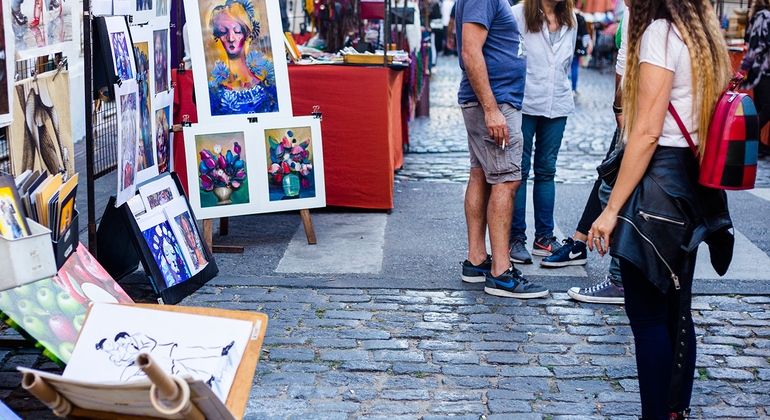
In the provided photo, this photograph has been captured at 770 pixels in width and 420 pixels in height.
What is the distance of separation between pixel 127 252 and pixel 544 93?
2644mm

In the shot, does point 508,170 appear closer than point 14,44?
No

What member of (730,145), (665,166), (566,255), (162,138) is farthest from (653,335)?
(162,138)

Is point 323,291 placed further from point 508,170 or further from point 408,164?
point 408,164

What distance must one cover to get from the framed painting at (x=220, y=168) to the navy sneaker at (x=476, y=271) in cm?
153

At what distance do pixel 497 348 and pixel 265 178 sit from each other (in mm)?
2176

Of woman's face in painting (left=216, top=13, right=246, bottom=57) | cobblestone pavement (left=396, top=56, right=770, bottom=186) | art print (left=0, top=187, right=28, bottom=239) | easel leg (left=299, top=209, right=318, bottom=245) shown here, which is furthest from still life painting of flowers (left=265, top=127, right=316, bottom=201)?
art print (left=0, top=187, right=28, bottom=239)

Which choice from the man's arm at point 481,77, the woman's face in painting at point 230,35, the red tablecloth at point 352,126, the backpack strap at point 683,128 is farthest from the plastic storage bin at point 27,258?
the red tablecloth at point 352,126

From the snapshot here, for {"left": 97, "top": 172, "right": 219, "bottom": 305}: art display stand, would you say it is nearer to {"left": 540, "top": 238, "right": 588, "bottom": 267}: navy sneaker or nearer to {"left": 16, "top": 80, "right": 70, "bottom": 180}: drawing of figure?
{"left": 16, "top": 80, "right": 70, "bottom": 180}: drawing of figure

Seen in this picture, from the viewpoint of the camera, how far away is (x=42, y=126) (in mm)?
3459

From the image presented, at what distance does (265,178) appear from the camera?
5.06 m

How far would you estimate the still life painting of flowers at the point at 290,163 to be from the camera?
5035mm

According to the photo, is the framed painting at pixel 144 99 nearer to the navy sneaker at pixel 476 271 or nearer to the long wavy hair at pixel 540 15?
the navy sneaker at pixel 476 271

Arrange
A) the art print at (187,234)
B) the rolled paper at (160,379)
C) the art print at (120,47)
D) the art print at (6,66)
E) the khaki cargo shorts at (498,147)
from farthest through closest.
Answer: the art print at (187,234) < the khaki cargo shorts at (498,147) < the art print at (120,47) < the art print at (6,66) < the rolled paper at (160,379)

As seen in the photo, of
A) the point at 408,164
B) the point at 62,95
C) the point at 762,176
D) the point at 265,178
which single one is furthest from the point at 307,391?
the point at 762,176
